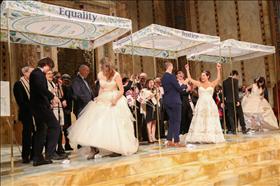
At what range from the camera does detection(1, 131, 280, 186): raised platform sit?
145 inches

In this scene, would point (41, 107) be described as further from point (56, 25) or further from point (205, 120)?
point (205, 120)

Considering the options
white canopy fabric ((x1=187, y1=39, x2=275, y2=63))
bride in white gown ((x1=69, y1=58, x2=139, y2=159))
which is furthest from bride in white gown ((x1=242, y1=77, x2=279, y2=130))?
bride in white gown ((x1=69, y1=58, x2=139, y2=159))

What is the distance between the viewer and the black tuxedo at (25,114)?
4949mm

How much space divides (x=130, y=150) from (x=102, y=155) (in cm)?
44

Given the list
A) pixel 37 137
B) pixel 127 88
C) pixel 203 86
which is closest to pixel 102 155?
pixel 37 137

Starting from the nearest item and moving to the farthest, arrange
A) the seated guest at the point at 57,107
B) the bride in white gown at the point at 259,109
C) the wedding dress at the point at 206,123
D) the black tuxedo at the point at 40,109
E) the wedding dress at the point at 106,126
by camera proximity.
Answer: the black tuxedo at the point at 40,109
the wedding dress at the point at 106,126
the seated guest at the point at 57,107
the wedding dress at the point at 206,123
the bride in white gown at the point at 259,109

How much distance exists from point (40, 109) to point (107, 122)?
97 cm

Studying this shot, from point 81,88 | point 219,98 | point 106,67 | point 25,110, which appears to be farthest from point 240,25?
point 25,110

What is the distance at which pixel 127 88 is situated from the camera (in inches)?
262

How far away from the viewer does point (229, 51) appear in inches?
301

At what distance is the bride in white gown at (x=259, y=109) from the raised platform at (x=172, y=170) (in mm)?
3256

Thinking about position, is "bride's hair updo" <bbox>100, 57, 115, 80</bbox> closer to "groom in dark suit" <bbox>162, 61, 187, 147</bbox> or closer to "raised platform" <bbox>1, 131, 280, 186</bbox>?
"groom in dark suit" <bbox>162, 61, 187, 147</bbox>

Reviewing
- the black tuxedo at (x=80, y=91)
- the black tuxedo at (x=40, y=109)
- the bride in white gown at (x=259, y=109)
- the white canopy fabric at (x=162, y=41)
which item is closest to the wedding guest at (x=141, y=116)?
the white canopy fabric at (x=162, y=41)

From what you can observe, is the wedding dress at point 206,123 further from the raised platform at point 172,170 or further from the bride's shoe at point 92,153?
the bride's shoe at point 92,153
